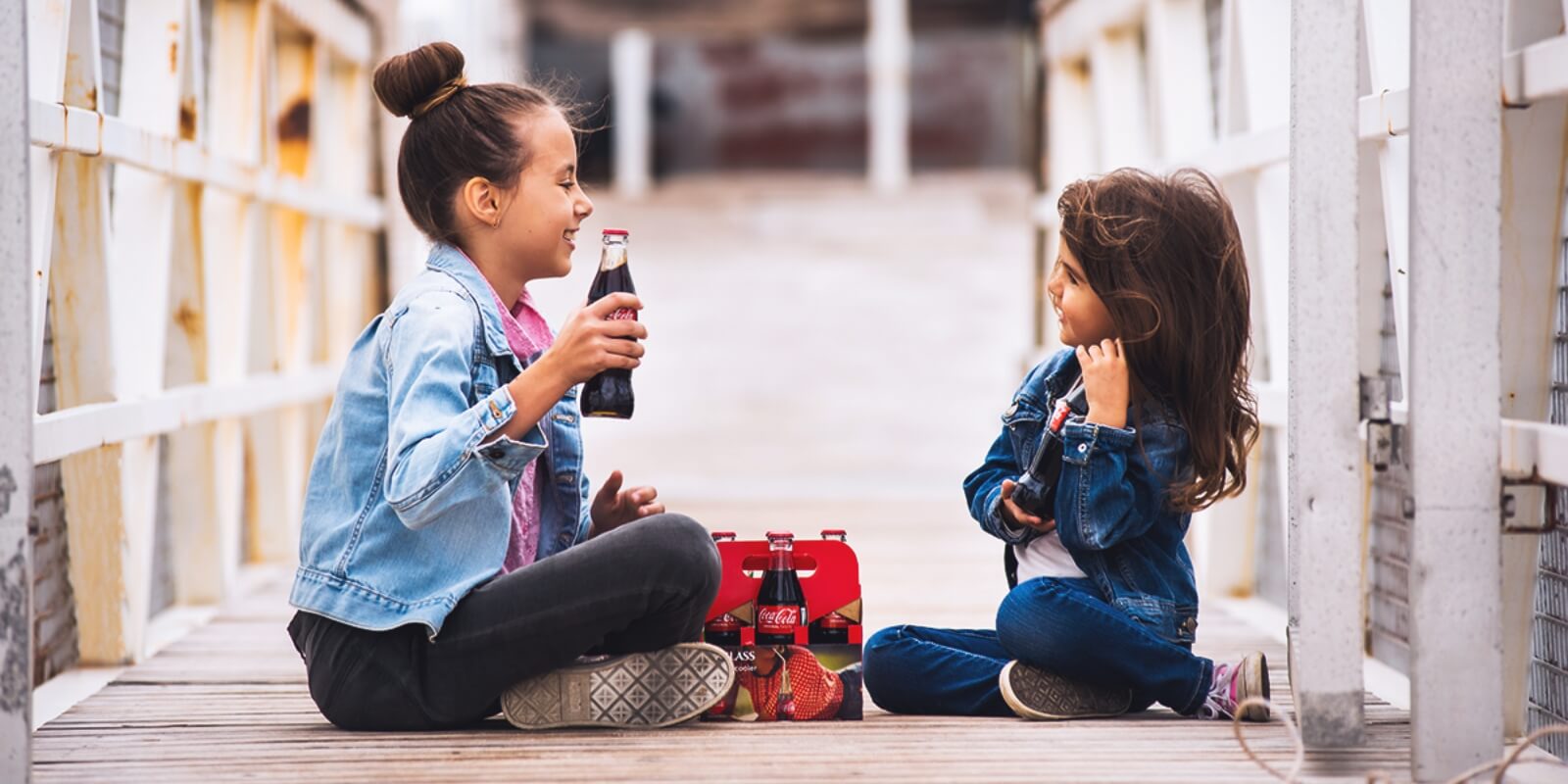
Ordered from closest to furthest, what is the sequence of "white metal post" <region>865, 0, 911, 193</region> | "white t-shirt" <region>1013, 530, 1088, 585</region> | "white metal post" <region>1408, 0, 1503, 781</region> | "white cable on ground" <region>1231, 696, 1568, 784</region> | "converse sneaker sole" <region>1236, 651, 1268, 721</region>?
"white cable on ground" <region>1231, 696, 1568, 784</region>, "white metal post" <region>1408, 0, 1503, 781</region>, "converse sneaker sole" <region>1236, 651, 1268, 721</region>, "white t-shirt" <region>1013, 530, 1088, 585</region>, "white metal post" <region>865, 0, 911, 193</region>

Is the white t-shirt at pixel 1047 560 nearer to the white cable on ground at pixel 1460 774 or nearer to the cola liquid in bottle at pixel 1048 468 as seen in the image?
the cola liquid in bottle at pixel 1048 468

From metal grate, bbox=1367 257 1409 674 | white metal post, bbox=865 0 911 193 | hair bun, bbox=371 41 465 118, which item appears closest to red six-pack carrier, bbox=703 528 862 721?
hair bun, bbox=371 41 465 118

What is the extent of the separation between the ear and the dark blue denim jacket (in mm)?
782

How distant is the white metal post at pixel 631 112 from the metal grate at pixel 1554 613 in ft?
50.8

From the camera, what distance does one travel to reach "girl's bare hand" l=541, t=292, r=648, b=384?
2137 millimetres

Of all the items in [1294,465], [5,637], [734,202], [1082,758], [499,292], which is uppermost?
[734,202]

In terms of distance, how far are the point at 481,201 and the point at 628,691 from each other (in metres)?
0.71

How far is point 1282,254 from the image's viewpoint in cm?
327

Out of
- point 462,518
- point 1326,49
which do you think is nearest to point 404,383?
point 462,518

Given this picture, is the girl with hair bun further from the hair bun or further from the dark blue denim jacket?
the dark blue denim jacket

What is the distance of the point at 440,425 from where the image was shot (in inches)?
84.1

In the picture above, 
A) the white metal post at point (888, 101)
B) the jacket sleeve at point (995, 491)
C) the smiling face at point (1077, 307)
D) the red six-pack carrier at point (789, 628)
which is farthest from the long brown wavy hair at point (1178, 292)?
the white metal post at point (888, 101)

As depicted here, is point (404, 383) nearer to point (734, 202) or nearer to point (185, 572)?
point (185, 572)

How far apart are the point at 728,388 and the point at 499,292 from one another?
7343 mm
